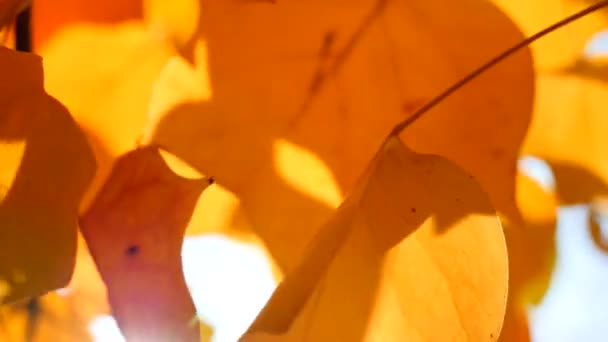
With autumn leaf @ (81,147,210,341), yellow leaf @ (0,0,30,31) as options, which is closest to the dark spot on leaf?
autumn leaf @ (81,147,210,341)

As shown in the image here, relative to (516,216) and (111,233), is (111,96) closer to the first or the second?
(111,233)

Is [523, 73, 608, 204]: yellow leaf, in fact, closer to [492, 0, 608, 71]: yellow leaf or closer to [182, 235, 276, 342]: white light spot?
[492, 0, 608, 71]: yellow leaf

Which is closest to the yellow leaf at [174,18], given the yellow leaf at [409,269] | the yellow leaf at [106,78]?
the yellow leaf at [106,78]

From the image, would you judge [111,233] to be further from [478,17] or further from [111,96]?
[478,17]

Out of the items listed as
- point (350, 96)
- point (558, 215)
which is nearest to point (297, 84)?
point (350, 96)

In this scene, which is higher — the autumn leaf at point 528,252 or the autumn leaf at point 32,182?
the autumn leaf at point 32,182

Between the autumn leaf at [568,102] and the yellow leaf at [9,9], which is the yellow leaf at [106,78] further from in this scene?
the autumn leaf at [568,102]
